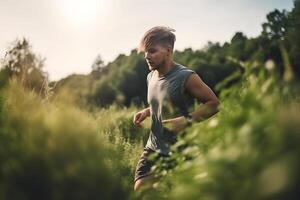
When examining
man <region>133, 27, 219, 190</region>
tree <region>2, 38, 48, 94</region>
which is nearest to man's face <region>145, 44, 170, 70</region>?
man <region>133, 27, 219, 190</region>

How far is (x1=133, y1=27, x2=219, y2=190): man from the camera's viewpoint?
526cm

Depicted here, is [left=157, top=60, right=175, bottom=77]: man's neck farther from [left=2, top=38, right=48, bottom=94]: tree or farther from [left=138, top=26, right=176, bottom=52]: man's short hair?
[left=2, top=38, right=48, bottom=94]: tree

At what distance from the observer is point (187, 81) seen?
17.3 feet

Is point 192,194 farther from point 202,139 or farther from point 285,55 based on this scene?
point 285,55

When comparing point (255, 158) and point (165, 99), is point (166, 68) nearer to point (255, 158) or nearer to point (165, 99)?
point (165, 99)

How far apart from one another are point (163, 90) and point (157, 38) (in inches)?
25.0

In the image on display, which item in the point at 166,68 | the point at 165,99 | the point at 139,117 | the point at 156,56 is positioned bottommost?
the point at 139,117

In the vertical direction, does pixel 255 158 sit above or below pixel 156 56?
below

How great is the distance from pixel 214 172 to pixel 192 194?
0.16 meters

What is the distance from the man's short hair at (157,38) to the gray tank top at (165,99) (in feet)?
1.07

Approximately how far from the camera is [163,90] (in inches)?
214

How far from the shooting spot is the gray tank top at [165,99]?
17.3 feet

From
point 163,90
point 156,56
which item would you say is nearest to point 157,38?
point 156,56

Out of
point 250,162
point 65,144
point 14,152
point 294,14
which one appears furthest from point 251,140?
point 294,14
